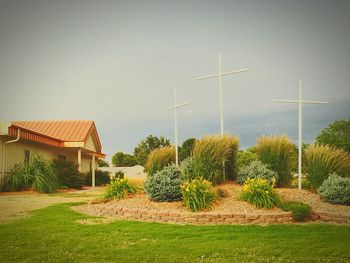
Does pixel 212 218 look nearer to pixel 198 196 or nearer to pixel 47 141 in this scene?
pixel 198 196

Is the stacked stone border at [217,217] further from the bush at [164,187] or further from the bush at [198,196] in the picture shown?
the bush at [164,187]

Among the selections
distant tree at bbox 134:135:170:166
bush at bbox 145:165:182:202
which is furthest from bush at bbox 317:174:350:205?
distant tree at bbox 134:135:170:166

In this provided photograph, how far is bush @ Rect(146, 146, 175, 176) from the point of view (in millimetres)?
12219

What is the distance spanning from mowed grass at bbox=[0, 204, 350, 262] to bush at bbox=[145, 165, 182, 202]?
198 cm

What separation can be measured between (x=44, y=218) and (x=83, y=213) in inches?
45.3

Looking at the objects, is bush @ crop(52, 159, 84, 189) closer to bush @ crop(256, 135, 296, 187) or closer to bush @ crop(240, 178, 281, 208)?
bush @ crop(256, 135, 296, 187)

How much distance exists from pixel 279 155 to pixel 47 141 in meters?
12.4

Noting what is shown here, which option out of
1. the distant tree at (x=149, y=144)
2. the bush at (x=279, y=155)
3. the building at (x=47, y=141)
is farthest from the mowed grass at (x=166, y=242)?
the distant tree at (x=149, y=144)

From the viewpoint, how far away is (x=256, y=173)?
36.8 feet

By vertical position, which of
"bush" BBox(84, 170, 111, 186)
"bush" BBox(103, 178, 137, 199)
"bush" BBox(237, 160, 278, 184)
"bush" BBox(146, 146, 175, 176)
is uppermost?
"bush" BBox(146, 146, 175, 176)

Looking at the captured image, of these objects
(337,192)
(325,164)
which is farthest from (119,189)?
(325,164)

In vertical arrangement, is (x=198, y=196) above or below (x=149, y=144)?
below

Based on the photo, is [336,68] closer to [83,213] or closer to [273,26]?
[273,26]

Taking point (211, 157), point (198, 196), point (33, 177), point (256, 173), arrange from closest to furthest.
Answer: point (198, 196) → point (211, 157) → point (256, 173) → point (33, 177)
